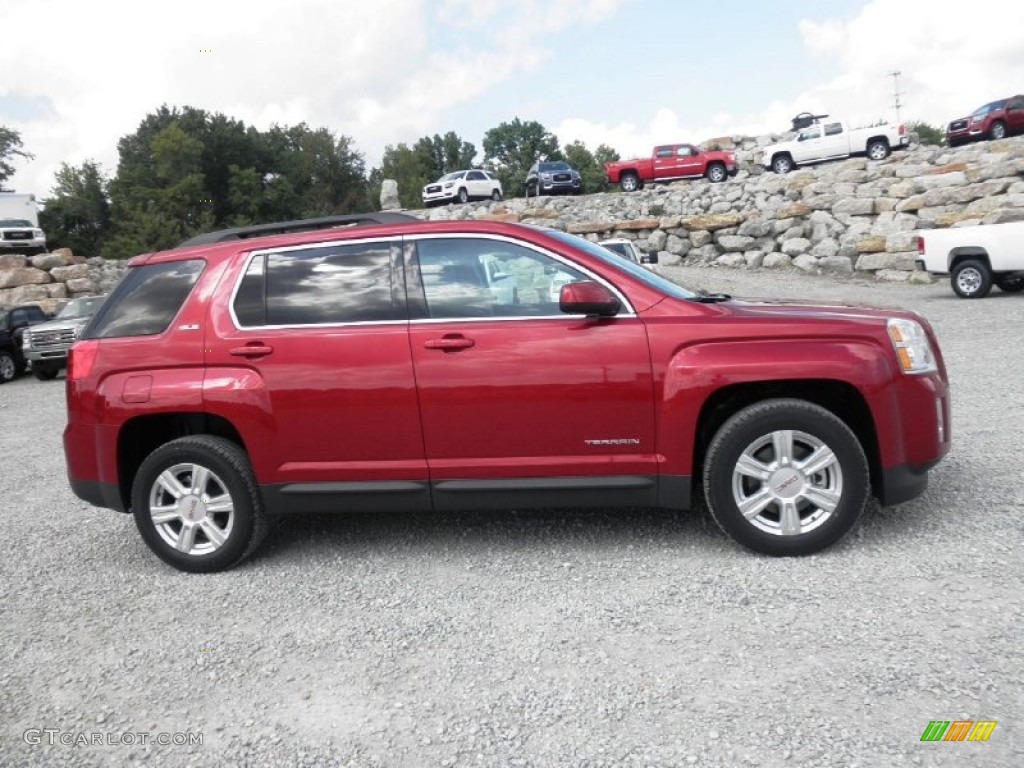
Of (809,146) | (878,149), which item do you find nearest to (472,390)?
(878,149)

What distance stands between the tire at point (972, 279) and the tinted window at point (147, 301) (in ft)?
52.9

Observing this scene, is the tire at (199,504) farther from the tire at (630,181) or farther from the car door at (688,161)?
the tire at (630,181)

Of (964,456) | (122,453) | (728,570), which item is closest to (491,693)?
(728,570)

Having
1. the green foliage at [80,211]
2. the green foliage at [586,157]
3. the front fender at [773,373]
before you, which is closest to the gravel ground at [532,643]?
the front fender at [773,373]

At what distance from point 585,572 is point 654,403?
93 centimetres

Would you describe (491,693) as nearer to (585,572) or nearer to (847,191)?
(585,572)

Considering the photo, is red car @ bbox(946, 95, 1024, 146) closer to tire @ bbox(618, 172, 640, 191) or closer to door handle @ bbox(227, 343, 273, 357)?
tire @ bbox(618, 172, 640, 191)

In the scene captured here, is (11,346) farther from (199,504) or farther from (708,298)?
(708,298)

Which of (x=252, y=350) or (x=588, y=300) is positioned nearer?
(x=588, y=300)

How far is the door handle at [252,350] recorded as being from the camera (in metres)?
4.59

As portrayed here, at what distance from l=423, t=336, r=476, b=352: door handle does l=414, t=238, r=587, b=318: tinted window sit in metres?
0.16

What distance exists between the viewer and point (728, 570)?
14.0 ft

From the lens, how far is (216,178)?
65938mm

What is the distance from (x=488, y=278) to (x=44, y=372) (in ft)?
54.2
